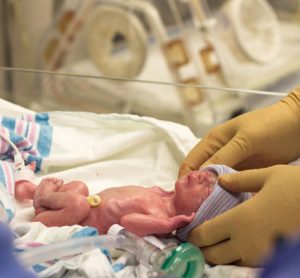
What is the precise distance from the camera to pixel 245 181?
0.85 metres

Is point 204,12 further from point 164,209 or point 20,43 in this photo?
point 164,209

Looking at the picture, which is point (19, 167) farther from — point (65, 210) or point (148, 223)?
point (148, 223)

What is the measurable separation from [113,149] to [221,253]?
44 centimetres

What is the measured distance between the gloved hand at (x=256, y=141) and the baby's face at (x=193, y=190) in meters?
0.08

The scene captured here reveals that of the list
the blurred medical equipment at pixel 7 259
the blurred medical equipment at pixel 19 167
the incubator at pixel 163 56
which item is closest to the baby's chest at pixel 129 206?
the blurred medical equipment at pixel 19 167

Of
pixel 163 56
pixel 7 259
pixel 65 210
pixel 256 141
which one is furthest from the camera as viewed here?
pixel 163 56

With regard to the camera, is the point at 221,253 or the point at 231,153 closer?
the point at 221,253

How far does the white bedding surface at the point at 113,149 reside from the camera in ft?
3.70

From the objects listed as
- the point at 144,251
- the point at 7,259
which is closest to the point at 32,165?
the point at 144,251

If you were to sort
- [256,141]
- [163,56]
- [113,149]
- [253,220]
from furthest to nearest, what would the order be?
[163,56], [113,149], [256,141], [253,220]

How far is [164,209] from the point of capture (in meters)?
0.92

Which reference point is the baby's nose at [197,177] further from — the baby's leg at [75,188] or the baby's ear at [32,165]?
the baby's ear at [32,165]

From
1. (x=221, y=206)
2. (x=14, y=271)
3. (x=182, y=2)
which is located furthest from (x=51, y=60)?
(x=14, y=271)

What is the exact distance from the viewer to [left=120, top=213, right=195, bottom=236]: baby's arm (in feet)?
2.76
